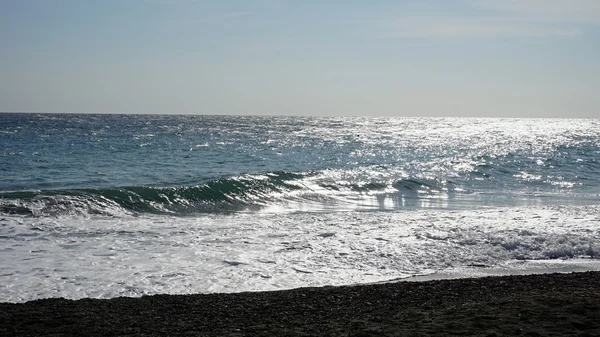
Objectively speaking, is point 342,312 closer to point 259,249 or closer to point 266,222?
point 259,249

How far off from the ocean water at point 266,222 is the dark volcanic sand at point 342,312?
1.10 metres

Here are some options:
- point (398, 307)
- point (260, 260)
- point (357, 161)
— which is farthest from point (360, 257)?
point (357, 161)

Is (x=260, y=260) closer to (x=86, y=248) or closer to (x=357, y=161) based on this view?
(x=86, y=248)

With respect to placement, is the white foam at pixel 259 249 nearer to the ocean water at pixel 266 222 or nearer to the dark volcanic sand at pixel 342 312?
the ocean water at pixel 266 222

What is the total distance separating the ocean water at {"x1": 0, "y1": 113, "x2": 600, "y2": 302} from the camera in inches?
409

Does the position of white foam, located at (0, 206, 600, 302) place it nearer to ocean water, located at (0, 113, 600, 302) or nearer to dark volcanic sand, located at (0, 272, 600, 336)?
ocean water, located at (0, 113, 600, 302)

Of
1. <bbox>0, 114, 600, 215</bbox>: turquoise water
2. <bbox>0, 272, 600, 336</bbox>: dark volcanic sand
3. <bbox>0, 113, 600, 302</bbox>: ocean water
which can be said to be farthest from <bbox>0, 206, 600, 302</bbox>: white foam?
<bbox>0, 114, 600, 215</bbox>: turquoise water

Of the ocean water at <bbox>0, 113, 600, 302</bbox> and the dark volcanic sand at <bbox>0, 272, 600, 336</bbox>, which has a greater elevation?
the dark volcanic sand at <bbox>0, 272, 600, 336</bbox>

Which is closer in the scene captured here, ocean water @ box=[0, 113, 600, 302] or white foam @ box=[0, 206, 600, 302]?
white foam @ box=[0, 206, 600, 302]

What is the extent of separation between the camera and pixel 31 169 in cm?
2731

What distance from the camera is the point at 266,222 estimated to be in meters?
16.3

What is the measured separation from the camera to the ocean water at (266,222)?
34.1 feet

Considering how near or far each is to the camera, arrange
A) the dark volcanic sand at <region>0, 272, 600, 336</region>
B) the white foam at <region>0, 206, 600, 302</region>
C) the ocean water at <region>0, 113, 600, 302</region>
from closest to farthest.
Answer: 1. the dark volcanic sand at <region>0, 272, 600, 336</region>
2. the white foam at <region>0, 206, 600, 302</region>
3. the ocean water at <region>0, 113, 600, 302</region>

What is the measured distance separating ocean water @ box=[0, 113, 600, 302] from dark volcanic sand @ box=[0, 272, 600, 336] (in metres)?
1.10
